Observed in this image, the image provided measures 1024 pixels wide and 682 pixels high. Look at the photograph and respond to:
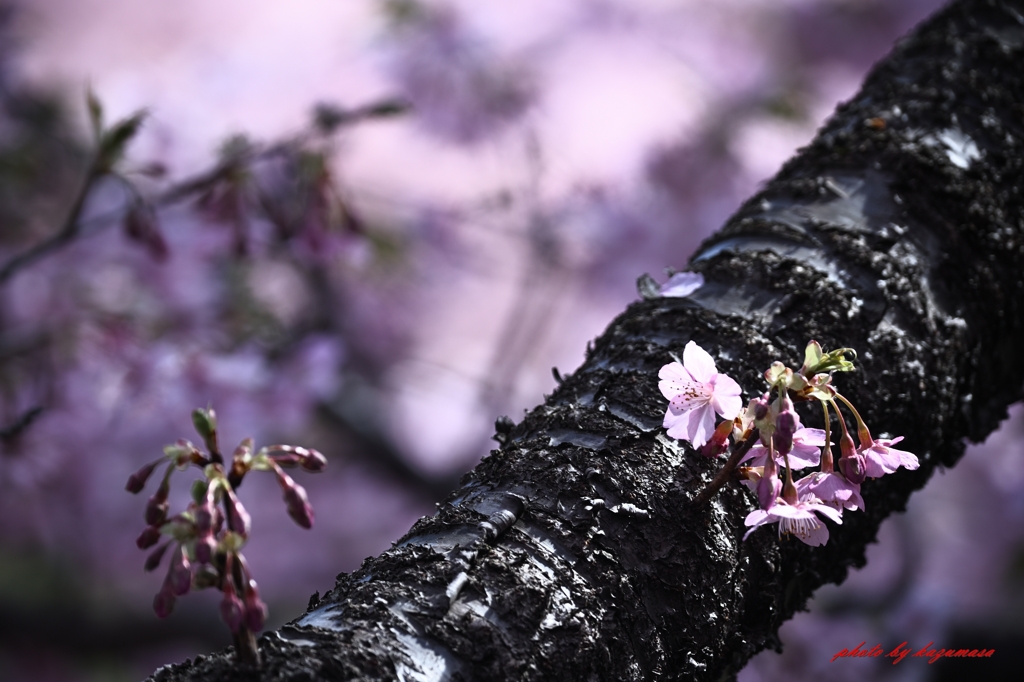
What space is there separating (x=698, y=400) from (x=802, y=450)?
0.36 feet

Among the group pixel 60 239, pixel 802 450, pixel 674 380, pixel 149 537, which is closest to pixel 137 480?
pixel 149 537

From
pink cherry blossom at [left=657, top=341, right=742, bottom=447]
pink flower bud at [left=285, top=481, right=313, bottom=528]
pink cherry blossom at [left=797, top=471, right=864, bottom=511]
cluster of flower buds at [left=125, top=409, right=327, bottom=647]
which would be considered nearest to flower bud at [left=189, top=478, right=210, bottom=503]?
cluster of flower buds at [left=125, top=409, right=327, bottom=647]

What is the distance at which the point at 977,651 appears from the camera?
2.24 m

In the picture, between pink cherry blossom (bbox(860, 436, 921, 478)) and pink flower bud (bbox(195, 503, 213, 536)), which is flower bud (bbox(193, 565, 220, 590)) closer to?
pink flower bud (bbox(195, 503, 213, 536))

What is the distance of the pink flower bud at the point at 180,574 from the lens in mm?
603

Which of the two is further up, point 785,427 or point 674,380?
point 674,380

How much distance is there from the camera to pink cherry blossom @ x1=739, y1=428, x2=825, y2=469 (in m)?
0.69

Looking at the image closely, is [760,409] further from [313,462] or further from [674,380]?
[313,462]

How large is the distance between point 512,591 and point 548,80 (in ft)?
13.6

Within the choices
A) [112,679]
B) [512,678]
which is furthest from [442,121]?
[112,679]

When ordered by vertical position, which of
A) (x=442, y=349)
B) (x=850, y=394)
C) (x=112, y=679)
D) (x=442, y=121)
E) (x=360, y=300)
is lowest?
(x=850, y=394)

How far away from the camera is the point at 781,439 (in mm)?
617

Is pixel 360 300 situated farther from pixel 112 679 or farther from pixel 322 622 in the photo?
pixel 322 622

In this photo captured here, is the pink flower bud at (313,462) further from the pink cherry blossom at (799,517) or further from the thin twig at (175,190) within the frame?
the thin twig at (175,190)
